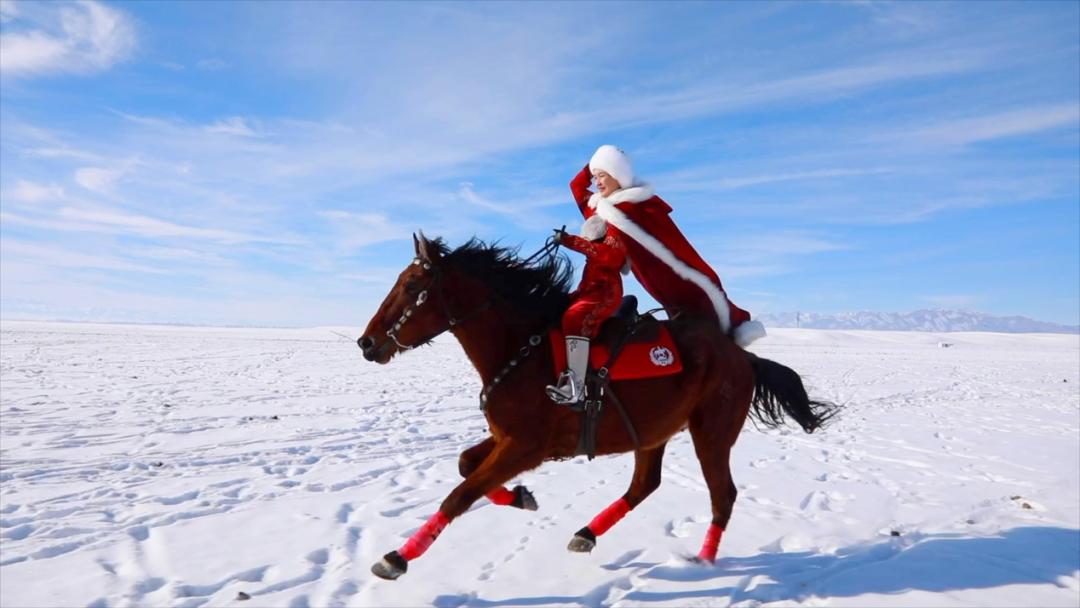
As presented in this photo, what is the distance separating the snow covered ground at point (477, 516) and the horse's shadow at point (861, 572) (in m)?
0.02

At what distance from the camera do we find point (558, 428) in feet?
13.6

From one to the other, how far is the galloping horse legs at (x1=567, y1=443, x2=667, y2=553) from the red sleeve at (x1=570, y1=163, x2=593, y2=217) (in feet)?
6.06

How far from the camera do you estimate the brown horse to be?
13.0 feet

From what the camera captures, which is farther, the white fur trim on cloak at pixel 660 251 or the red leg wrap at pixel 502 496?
the white fur trim on cloak at pixel 660 251

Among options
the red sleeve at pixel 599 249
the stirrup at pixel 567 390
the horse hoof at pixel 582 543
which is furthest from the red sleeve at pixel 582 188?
the horse hoof at pixel 582 543

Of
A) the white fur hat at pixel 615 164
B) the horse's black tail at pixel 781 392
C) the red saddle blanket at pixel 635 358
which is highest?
the white fur hat at pixel 615 164

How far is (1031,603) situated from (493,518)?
143 inches

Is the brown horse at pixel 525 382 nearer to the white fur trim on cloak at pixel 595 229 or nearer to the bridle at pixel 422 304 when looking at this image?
the bridle at pixel 422 304

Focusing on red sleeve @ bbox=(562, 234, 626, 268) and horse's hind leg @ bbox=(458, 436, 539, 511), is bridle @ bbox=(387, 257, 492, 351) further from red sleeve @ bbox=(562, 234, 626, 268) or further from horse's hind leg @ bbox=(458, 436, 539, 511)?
horse's hind leg @ bbox=(458, 436, 539, 511)

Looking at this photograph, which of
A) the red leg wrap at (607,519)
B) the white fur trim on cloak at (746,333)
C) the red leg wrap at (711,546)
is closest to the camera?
the red leg wrap at (711,546)

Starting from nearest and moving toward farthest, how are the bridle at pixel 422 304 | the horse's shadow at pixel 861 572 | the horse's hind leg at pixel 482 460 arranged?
1. the horse's shadow at pixel 861 572
2. the bridle at pixel 422 304
3. the horse's hind leg at pixel 482 460

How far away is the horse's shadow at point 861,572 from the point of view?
3.91 meters

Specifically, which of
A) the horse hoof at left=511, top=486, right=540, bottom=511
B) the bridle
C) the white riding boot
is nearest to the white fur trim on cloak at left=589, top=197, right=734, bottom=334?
the white riding boot

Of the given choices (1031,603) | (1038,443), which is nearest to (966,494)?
(1031,603)
